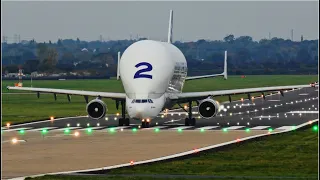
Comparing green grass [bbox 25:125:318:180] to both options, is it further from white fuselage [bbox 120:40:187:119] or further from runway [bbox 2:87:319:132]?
runway [bbox 2:87:319:132]

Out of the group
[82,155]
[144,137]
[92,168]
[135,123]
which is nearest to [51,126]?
[135,123]

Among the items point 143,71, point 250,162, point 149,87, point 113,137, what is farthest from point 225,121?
point 250,162

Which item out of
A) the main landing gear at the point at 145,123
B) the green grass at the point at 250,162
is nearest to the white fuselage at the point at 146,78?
the main landing gear at the point at 145,123

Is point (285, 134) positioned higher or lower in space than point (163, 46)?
lower

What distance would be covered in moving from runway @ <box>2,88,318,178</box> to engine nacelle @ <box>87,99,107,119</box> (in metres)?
0.59

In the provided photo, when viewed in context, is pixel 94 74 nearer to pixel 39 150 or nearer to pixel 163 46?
pixel 163 46

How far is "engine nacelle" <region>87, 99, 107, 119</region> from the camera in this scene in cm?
5322

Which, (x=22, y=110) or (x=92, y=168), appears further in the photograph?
(x=22, y=110)

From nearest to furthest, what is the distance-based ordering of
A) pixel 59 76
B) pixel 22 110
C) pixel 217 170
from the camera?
pixel 217 170 → pixel 22 110 → pixel 59 76

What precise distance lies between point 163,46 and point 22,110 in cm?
2099

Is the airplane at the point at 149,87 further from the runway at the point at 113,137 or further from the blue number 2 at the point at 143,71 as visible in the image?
the runway at the point at 113,137

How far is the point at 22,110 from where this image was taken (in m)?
72.3

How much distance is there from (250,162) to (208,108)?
65.0 feet

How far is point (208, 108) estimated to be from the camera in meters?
52.6
